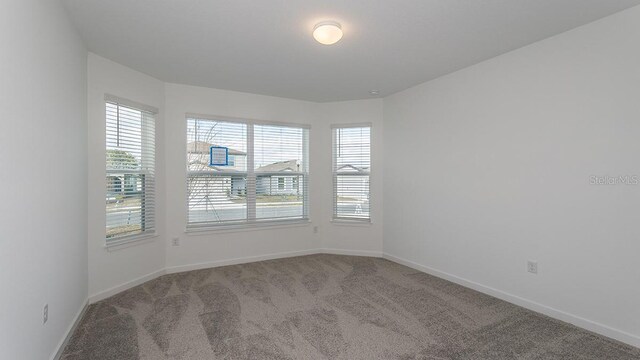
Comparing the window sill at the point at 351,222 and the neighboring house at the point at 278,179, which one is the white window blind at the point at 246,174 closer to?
the neighboring house at the point at 278,179

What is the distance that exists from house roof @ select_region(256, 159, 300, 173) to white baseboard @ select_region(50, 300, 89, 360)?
2651 mm

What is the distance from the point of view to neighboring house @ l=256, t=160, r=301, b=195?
481 centimetres

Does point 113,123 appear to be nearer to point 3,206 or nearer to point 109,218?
point 109,218

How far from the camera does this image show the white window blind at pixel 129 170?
11.1ft

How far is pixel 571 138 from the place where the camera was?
271cm

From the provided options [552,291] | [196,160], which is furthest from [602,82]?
[196,160]

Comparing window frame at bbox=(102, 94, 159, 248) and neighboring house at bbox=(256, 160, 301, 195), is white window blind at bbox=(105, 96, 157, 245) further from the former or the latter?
neighboring house at bbox=(256, 160, 301, 195)

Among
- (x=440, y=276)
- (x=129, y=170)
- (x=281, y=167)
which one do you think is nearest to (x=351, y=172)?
(x=281, y=167)

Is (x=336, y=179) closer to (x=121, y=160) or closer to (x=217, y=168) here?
(x=217, y=168)

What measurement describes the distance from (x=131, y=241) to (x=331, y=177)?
3010 millimetres

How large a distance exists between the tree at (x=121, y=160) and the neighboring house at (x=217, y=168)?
756 millimetres

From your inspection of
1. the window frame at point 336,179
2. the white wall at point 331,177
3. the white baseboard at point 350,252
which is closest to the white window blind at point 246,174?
the white wall at point 331,177

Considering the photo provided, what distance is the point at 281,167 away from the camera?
496 cm

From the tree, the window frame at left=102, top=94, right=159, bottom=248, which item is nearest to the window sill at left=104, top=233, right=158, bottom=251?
the window frame at left=102, top=94, right=159, bottom=248
